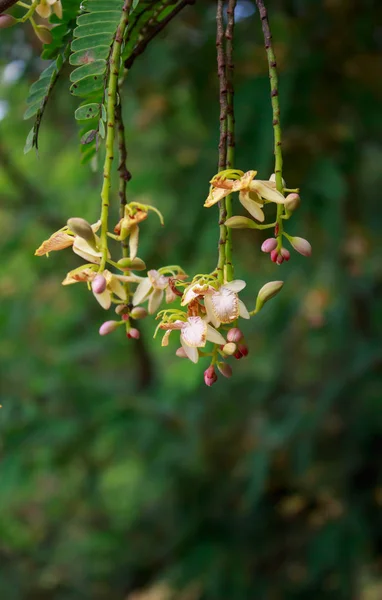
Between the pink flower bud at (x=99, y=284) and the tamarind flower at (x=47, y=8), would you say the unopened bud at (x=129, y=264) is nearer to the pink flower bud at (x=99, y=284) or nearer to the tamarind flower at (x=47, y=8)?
the pink flower bud at (x=99, y=284)

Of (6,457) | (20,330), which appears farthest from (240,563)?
(20,330)

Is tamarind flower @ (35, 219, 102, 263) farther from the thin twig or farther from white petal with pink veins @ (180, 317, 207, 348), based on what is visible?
the thin twig

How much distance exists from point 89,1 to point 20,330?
1.90m

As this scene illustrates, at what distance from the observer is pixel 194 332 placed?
21.2 inches

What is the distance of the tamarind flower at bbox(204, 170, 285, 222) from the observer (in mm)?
Answer: 519

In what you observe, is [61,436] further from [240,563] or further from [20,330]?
[240,563]

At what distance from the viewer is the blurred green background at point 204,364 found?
1.74 metres

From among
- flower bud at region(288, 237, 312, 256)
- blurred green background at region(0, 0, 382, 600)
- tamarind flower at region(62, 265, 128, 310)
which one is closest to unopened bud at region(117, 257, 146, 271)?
tamarind flower at region(62, 265, 128, 310)

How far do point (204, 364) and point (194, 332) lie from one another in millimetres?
1351

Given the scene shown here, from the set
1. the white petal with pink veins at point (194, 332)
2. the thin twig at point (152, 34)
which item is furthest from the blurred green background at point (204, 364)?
the white petal with pink veins at point (194, 332)

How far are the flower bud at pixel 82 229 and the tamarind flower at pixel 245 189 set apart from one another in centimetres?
9

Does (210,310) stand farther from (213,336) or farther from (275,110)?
(275,110)

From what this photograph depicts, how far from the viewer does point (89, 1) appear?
0.63m

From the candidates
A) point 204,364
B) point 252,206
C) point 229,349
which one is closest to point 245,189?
point 252,206
